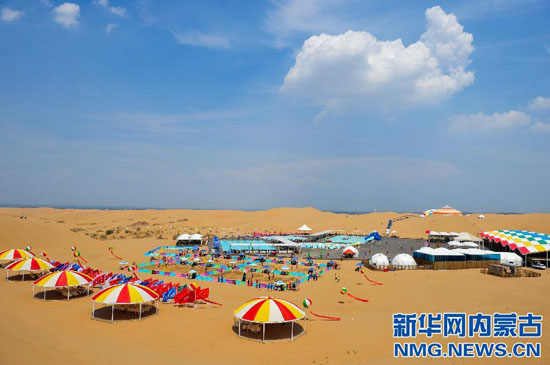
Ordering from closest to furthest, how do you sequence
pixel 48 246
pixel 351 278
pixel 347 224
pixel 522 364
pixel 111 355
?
pixel 522 364 < pixel 111 355 < pixel 351 278 < pixel 48 246 < pixel 347 224

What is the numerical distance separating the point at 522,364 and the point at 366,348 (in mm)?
4781

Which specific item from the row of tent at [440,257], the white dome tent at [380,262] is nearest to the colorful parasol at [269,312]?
the white dome tent at [380,262]

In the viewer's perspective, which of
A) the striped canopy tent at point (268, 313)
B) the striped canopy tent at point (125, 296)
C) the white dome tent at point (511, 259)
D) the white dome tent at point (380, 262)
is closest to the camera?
the striped canopy tent at point (268, 313)

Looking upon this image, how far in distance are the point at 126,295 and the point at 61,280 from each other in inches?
212

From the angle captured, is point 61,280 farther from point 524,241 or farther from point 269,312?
point 524,241

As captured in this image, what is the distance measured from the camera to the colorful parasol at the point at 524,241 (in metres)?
35.4

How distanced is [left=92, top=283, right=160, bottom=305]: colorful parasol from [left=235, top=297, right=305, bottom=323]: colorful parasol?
475cm

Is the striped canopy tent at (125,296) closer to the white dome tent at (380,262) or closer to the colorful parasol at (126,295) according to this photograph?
the colorful parasol at (126,295)

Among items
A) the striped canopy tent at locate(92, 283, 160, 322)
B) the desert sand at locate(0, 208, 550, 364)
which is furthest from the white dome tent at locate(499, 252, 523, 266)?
the striped canopy tent at locate(92, 283, 160, 322)

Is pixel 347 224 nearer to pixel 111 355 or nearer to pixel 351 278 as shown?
pixel 351 278

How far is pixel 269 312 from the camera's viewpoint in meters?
14.5

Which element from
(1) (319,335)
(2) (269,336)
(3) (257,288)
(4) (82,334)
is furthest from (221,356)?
(3) (257,288)

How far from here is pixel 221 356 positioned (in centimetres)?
1241

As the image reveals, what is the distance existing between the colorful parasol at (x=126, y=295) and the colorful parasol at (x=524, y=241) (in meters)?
36.3
